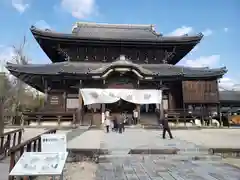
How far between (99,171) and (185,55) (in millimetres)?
23956

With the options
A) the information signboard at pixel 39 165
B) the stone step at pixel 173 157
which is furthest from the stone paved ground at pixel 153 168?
the information signboard at pixel 39 165

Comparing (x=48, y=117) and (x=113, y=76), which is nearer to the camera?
(x=48, y=117)

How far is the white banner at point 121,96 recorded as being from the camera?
793 inches

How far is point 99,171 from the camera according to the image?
6.41m

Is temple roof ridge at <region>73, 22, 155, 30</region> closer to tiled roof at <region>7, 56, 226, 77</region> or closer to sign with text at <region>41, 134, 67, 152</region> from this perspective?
tiled roof at <region>7, 56, 226, 77</region>

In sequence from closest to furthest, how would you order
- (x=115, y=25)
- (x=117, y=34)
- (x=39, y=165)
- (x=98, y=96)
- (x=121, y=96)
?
(x=39, y=165)
(x=98, y=96)
(x=121, y=96)
(x=117, y=34)
(x=115, y=25)

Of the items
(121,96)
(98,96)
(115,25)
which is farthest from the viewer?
(115,25)

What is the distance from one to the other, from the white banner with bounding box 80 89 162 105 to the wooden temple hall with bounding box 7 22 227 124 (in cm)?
62

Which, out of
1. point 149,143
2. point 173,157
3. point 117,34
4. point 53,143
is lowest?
point 173,157

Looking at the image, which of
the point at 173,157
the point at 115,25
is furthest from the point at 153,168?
the point at 115,25

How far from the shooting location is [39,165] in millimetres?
3975

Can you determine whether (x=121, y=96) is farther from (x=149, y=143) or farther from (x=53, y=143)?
(x=53, y=143)

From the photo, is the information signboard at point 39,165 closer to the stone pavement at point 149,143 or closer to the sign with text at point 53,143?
the sign with text at point 53,143

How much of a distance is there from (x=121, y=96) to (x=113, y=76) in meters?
2.18
